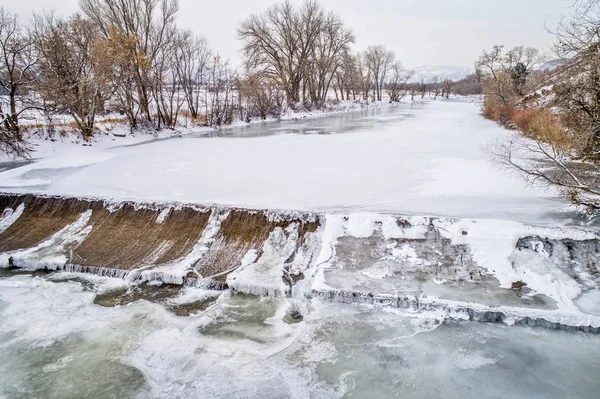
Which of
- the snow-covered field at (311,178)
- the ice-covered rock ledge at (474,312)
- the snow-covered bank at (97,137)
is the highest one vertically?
the snow-covered bank at (97,137)

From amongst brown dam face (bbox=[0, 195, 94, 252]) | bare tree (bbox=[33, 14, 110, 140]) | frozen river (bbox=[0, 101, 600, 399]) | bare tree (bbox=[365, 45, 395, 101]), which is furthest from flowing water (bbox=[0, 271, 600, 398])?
bare tree (bbox=[365, 45, 395, 101])

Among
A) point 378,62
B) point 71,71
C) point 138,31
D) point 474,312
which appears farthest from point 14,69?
point 378,62

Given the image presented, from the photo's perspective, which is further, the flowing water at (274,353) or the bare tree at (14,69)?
the bare tree at (14,69)

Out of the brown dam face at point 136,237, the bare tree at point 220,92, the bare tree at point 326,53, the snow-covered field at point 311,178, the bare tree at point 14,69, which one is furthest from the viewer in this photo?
the bare tree at point 326,53

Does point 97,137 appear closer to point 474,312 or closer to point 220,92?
point 220,92

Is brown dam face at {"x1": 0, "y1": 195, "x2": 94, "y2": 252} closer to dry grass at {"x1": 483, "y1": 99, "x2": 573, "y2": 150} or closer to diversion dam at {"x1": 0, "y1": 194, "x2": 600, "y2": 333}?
diversion dam at {"x1": 0, "y1": 194, "x2": 600, "y2": 333}

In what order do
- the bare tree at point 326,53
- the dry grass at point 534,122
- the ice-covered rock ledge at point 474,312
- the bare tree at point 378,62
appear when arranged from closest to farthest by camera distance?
1. the ice-covered rock ledge at point 474,312
2. the dry grass at point 534,122
3. the bare tree at point 326,53
4. the bare tree at point 378,62

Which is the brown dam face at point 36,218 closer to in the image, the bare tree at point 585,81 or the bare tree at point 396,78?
the bare tree at point 585,81

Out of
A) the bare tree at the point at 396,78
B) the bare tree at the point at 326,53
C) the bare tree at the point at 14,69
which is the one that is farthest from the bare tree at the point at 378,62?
the bare tree at the point at 14,69
